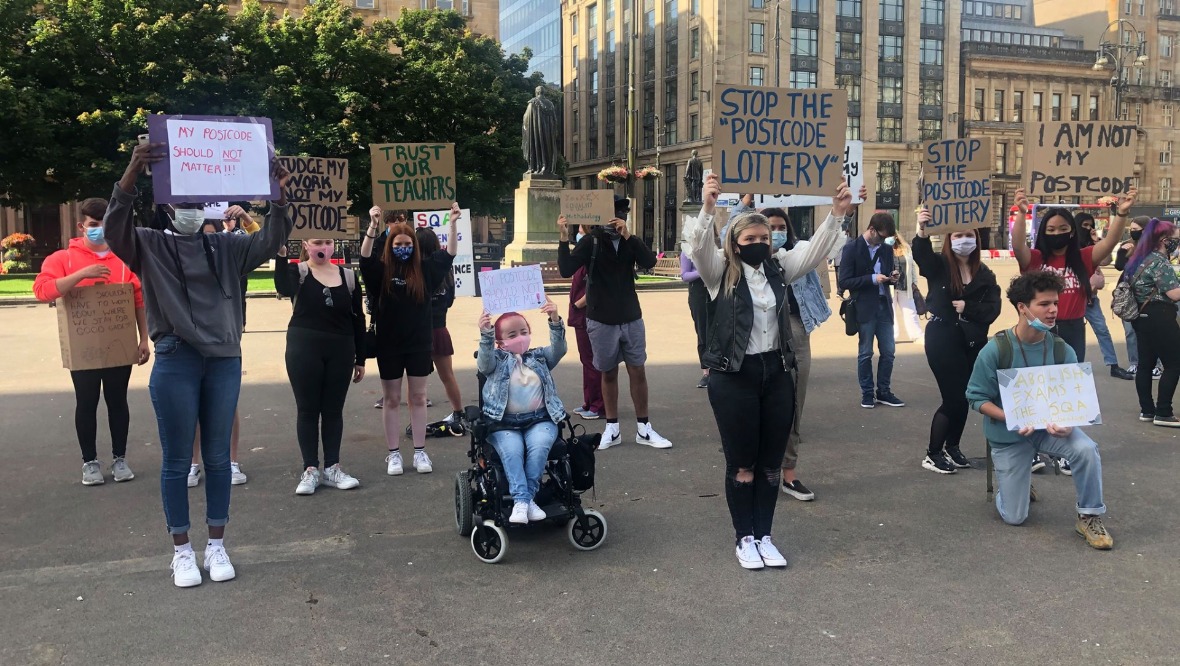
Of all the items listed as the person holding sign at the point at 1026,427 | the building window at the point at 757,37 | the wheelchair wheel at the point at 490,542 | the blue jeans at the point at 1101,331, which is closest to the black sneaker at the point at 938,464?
the person holding sign at the point at 1026,427

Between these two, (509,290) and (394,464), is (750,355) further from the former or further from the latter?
(394,464)

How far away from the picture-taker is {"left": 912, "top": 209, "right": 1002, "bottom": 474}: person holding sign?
6.05 meters

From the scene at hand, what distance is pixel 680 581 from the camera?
14.2 ft

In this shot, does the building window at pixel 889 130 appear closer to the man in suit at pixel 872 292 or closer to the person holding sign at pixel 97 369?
the man in suit at pixel 872 292

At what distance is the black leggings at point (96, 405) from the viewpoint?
239 inches

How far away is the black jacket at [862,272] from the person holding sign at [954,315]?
238cm

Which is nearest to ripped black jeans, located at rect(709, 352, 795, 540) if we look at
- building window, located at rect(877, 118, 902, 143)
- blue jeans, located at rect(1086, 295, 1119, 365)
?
blue jeans, located at rect(1086, 295, 1119, 365)

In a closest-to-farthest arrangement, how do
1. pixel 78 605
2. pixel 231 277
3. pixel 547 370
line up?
pixel 78 605 < pixel 231 277 < pixel 547 370

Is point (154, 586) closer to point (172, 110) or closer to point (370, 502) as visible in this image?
point (370, 502)

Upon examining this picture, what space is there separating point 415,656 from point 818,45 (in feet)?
199

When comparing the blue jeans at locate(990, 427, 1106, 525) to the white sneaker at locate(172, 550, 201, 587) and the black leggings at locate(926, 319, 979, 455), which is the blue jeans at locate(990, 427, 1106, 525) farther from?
the white sneaker at locate(172, 550, 201, 587)

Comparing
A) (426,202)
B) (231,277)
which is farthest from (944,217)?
(231,277)

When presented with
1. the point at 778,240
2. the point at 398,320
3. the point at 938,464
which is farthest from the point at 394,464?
the point at 938,464

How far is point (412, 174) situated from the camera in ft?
24.6
